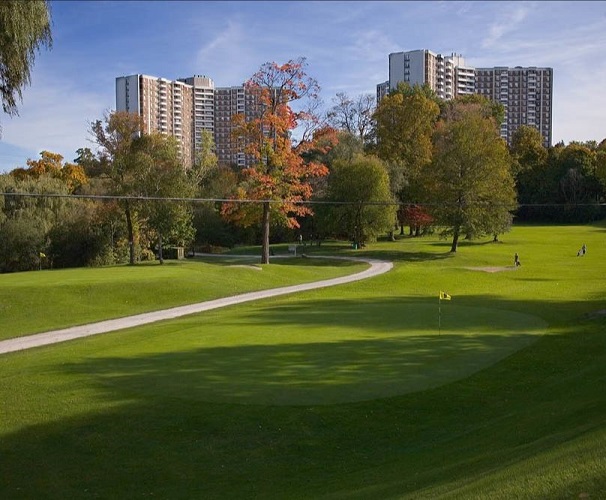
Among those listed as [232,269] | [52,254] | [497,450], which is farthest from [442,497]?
[52,254]

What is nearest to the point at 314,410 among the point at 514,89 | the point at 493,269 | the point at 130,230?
the point at 130,230

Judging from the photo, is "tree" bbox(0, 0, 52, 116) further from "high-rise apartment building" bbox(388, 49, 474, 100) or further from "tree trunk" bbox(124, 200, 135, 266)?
"high-rise apartment building" bbox(388, 49, 474, 100)

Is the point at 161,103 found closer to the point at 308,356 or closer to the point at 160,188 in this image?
the point at 160,188

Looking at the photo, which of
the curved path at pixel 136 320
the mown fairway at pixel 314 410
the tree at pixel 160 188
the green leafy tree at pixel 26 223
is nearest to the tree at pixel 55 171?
the green leafy tree at pixel 26 223

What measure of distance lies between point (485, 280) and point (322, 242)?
3174 centimetres

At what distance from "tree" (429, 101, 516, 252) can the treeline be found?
10 cm

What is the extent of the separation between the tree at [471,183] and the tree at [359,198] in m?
5.58

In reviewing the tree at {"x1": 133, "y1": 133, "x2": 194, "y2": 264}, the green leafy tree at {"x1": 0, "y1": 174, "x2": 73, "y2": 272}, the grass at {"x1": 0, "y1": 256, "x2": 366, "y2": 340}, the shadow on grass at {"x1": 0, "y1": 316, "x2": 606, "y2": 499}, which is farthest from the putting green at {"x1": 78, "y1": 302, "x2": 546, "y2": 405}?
the green leafy tree at {"x1": 0, "y1": 174, "x2": 73, "y2": 272}

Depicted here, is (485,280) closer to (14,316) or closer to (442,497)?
(14,316)

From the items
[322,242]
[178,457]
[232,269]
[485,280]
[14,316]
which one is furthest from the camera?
[322,242]

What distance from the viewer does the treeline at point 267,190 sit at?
45.5 meters

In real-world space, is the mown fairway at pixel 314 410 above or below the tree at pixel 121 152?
below

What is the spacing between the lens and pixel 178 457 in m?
11.1

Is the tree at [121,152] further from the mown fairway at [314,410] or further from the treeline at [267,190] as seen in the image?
the mown fairway at [314,410]
